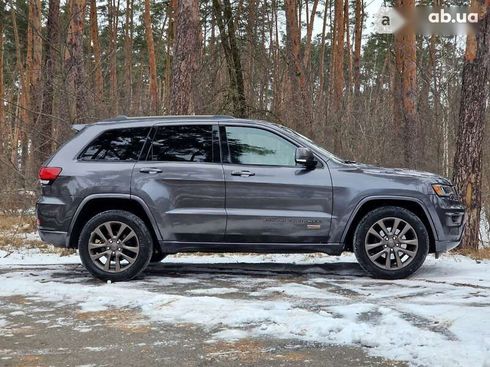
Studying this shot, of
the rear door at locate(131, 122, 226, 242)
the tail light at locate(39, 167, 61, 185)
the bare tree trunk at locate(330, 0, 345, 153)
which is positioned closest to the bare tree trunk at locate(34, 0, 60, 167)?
the tail light at locate(39, 167, 61, 185)

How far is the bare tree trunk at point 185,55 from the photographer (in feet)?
32.7

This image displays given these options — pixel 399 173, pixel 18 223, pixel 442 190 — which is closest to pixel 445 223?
pixel 442 190

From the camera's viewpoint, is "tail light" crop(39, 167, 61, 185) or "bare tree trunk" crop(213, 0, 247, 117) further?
"bare tree trunk" crop(213, 0, 247, 117)

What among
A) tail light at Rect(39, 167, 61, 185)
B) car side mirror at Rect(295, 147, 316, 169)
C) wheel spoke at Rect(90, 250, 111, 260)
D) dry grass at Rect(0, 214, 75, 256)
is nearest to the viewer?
car side mirror at Rect(295, 147, 316, 169)

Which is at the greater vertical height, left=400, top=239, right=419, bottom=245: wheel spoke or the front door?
the front door

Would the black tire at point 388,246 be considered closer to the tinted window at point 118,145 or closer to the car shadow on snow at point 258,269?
the car shadow on snow at point 258,269

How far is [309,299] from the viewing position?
5195mm

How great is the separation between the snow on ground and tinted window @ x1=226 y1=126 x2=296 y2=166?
55.1 inches

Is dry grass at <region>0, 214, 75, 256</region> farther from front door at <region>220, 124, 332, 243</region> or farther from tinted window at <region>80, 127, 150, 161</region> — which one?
front door at <region>220, 124, 332, 243</region>

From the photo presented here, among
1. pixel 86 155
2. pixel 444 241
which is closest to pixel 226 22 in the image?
pixel 86 155

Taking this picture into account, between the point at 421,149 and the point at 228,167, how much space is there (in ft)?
31.5

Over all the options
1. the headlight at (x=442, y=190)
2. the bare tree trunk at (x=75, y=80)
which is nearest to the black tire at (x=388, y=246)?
the headlight at (x=442, y=190)

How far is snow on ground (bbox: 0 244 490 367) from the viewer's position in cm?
395

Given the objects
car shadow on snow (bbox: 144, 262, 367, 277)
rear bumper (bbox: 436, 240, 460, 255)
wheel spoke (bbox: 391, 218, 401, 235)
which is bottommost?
car shadow on snow (bbox: 144, 262, 367, 277)
